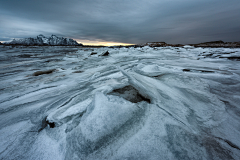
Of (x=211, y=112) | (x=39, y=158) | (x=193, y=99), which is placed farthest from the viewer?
(x=193, y=99)

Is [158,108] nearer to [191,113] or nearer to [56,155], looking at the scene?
[191,113]

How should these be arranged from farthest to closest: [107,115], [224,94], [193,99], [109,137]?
[224,94] → [193,99] → [107,115] → [109,137]

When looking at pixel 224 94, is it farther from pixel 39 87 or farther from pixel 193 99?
pixel 39 87

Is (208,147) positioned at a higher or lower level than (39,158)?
higher

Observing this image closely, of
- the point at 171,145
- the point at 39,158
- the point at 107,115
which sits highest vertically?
the point at 107,115

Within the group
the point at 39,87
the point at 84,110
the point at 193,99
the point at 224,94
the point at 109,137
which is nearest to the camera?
the point at 109,137

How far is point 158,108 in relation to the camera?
1248 mm

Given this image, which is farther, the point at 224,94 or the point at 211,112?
the point at 224,94

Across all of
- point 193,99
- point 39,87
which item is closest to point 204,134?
point 193,99

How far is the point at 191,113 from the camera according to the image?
1289 millimetres

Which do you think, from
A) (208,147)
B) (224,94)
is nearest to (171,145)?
(208,147)

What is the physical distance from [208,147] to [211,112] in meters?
0.70

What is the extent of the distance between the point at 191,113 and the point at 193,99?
0.46 m

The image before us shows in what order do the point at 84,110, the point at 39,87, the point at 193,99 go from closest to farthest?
the point at 84,110 → the point at 193,99 → the point at 39,87
